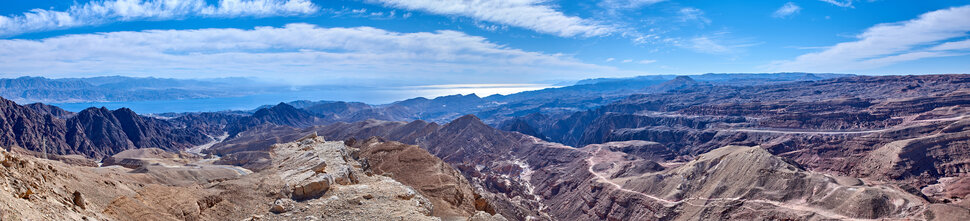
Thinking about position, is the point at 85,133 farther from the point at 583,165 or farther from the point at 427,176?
the point at 427,176

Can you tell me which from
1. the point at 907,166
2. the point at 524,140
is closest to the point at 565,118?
the point at 524,140

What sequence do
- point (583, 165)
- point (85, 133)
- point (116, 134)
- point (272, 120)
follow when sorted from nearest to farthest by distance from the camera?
point (583, 165)
point (85, 133)
point (116, 134)
point (272, 120)

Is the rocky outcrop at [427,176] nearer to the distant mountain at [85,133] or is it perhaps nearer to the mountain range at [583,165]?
the mountain range at [583,165]

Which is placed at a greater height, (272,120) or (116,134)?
(116,134)

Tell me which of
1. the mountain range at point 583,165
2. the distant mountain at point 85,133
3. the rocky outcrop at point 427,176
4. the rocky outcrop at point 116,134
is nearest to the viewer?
the mountain range at point 583,165

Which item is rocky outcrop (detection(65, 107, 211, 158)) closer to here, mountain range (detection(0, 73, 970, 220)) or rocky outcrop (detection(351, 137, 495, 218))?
mountain range (detection(0, 73, 970, 220))

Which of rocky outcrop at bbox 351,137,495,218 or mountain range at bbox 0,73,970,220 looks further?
rocky outcrop at bbox 351,137,495,218

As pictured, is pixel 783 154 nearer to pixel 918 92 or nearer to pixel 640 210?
pixel 640 210

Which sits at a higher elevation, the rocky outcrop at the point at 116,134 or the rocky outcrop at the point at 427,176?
the rocky outcrop at the point at 427,176

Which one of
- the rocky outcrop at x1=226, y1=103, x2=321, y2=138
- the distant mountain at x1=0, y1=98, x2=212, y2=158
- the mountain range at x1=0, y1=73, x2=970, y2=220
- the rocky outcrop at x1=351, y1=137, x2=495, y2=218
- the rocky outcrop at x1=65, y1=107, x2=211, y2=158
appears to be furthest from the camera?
the rocky outcrop at x1=226, y1=103, x2=321, y2=138

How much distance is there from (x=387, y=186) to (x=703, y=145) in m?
97.2

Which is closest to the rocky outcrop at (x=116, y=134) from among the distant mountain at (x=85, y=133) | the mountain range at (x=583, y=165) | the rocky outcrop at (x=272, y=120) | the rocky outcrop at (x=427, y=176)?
the distant mountain at (x=85, y=133)

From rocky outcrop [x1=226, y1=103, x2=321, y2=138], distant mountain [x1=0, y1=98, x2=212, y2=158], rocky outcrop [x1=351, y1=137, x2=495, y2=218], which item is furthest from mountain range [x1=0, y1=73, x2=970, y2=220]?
rocky outcrop [x1=226, y1=103, x2=321, y2=138]

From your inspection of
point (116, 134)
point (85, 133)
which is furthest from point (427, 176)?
point (116, 134)
